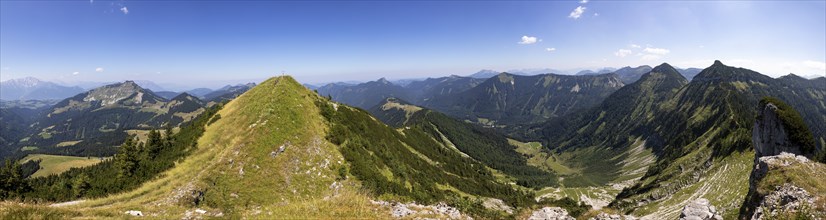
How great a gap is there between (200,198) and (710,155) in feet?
782

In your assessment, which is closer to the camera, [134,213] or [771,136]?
[134,213]

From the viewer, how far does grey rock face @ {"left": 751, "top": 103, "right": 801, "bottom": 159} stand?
77.6 m

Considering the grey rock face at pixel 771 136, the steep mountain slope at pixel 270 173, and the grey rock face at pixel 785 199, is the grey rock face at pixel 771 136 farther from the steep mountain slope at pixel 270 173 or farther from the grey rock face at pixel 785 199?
the steep mountain slope at pixel 270 173

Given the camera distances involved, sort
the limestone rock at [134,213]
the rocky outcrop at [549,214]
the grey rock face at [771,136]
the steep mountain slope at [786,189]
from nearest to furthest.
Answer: the limestone rock at [134,213] < the steep mountain slope at [786,189] < the rocky outcrop at [549,214] < the grey rock face at [771,136]

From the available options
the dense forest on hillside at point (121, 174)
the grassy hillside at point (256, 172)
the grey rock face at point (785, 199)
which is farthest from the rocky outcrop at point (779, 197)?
the dense forest on hillside at point (121, 174)

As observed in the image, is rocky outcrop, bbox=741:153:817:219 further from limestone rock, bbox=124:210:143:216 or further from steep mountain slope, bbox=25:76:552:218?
limestone rock, bbox=124:210:143:216

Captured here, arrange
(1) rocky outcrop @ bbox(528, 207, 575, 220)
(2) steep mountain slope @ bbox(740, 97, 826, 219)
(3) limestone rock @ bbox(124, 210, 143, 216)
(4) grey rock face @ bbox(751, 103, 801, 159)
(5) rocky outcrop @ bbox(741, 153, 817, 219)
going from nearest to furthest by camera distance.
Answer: (3) limestone rock @ bbox(124, 210, 143, 216), (2) steep mountain slope @ bbox(740, 97, 826, 219), (5) rocky outcrop @ bbox(741, 153, 817, 219), (1) rocky outcrop @ bbox(528, 207, 575, 220), (4) grey rock face @ bbox(751, 103, 801, 159)

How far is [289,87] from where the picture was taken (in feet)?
280

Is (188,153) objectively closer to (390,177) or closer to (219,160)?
(219,160)

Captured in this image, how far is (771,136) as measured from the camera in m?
Answer: 82.6

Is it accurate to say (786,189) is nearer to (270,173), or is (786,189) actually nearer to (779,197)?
(779,197)

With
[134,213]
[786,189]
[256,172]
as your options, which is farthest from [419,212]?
[786,189]

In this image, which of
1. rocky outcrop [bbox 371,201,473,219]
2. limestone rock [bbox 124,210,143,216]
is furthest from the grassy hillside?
rocky outcrop [bbox 371,201,473,219]

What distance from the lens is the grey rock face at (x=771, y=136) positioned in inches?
3054
